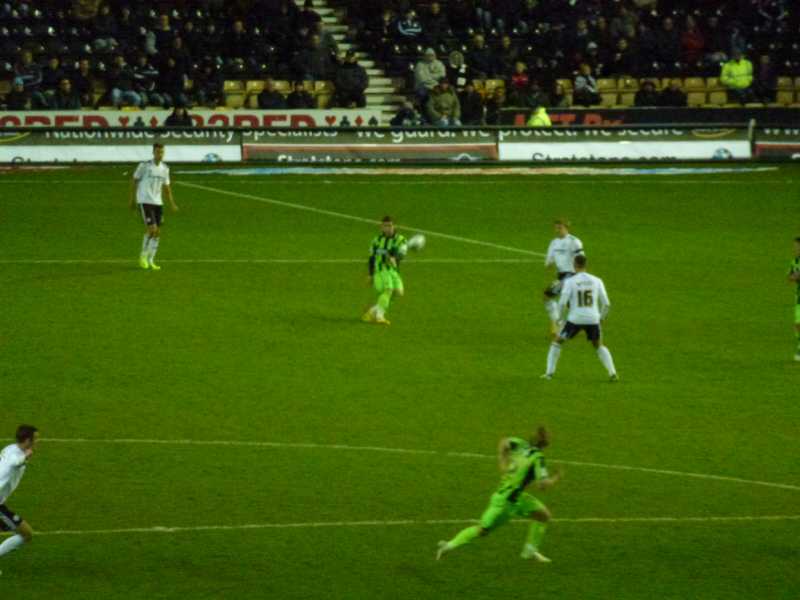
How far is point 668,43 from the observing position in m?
50.3

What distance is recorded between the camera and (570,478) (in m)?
16.7

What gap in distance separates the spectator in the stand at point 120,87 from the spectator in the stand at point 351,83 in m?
5.95

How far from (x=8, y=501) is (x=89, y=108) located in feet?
104

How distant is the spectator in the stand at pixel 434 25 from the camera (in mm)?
49938

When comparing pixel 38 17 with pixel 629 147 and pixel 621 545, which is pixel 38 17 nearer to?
pixel 629 147

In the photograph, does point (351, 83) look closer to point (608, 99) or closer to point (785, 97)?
point (608, 99)

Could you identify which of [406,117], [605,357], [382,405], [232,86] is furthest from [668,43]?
[382,405]

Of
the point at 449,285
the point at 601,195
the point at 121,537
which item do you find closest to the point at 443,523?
the point at 121,537

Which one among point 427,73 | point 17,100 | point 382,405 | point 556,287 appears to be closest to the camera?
point 382,405

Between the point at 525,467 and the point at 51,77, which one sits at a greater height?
the point at 51,77

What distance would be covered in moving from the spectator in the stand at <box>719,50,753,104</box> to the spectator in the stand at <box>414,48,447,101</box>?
8.87 meters

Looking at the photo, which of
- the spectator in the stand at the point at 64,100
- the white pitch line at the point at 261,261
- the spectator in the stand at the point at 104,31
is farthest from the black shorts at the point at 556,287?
the spectator in the stand at the point at 104,31

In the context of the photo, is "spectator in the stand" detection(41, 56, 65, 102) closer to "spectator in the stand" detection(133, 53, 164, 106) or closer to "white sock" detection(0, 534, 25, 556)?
"spectator in the stand" detection(133, 53, 164, 106)

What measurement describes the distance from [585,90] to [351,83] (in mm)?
7096
